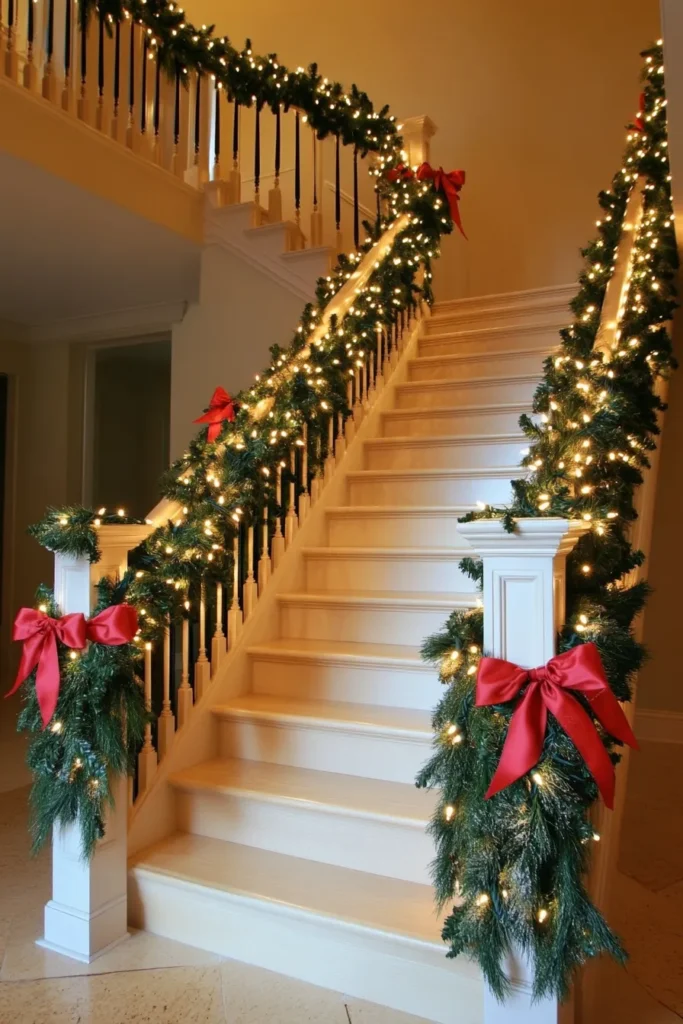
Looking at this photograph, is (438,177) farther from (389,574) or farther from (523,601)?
(523,601)

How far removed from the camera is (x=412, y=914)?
1.87 metres

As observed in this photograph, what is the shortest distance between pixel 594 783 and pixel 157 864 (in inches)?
51.1

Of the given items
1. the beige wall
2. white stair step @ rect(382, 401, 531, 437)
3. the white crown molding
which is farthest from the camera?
the beige wall

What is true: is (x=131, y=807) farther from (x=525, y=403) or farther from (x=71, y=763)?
(x=525, y=403)

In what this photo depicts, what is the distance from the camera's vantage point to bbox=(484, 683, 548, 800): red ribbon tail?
149 cm

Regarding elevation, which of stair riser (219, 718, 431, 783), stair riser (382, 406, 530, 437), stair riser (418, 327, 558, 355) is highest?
stair riser (418, 327, 558, 355)

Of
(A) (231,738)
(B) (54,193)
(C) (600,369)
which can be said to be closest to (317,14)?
(B) (54,193)

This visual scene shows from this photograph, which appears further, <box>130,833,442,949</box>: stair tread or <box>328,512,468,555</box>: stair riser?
<box>328,512,468,555</box>: stair riser

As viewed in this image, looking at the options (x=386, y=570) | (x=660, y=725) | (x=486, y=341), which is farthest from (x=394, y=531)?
(x=660, y=725)

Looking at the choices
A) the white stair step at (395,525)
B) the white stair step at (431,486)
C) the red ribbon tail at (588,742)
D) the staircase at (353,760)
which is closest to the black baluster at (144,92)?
the staircase at (353,760)

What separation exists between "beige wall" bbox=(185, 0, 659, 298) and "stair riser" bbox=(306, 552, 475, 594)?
3.27m

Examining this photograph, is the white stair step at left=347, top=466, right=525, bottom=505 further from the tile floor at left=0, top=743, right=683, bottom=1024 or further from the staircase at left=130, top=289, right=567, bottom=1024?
the tile floor at left=0, top=743, right=683, bottom=1024

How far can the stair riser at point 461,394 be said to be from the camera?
12.6ft

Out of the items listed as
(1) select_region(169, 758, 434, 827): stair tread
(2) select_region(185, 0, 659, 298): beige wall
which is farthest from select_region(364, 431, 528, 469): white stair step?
(2) select_region(185, 0, 659, 298): beige wall
